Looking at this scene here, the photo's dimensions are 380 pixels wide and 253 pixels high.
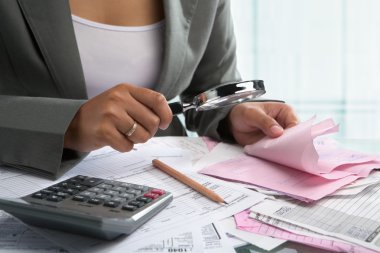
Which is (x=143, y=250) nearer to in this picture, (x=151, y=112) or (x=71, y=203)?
(x=71, y=203)

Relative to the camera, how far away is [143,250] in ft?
1.19

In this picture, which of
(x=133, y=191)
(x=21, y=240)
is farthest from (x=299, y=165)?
(x=21, y=240)

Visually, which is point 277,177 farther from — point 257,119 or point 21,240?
point 21,240

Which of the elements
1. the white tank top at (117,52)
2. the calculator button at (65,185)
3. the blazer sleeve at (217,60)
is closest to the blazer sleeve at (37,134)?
the calculator button at (65,185)

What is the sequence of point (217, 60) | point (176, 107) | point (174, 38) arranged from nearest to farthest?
1. point (176, 107)
2. point (174, 38)
3. point (217, 60)

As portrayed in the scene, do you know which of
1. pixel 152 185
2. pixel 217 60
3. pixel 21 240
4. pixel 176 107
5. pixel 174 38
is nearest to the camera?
pixel 21 240

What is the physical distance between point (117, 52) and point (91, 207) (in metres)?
0.49

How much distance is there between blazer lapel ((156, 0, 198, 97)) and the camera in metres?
0.81

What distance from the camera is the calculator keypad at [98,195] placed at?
396 millimetres

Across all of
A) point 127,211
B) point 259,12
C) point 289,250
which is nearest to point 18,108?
point 127,211

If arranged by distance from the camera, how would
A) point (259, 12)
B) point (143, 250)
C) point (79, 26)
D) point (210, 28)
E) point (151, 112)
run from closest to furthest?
point (143, 250) < point (151, 112) < point (79, 26) < point (210, 28) < point (259, 12)

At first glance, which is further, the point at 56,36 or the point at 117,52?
the point at 117,52

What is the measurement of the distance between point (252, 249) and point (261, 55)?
→ 1.58m

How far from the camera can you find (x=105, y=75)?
0.83 m
